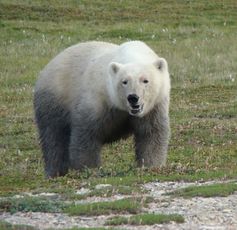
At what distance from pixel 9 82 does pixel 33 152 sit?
26.7ft

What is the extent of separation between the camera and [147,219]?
32.0ft

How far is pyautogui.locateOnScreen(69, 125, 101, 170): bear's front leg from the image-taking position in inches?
554

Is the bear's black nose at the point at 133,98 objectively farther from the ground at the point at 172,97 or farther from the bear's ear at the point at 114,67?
the ground at the point at 172,97

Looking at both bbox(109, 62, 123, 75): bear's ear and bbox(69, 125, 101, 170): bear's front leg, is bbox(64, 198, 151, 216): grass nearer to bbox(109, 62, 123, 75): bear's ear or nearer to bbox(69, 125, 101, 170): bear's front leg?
bbox(109, 62, 123, 75): bear's ear

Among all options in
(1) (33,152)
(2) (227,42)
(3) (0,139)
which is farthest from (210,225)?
(2) (227,42)

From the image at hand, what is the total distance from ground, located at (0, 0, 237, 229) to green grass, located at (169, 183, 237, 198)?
0.12 ft

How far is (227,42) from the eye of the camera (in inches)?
1265

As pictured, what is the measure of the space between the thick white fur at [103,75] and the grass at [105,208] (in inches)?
119

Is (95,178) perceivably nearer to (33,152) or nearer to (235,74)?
(33,152)

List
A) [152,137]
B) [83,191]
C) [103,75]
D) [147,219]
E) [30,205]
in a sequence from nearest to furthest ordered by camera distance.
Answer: [147,219] → [30,205] → [83,191] → [103,75] → [152,137]

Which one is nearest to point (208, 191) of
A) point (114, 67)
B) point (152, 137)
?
point (114, 67)

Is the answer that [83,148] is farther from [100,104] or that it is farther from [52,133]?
[52,133]

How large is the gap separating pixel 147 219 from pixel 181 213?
53cm

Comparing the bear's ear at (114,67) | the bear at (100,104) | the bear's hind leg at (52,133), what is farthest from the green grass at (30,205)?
the bear's hind leg at (52,133)
